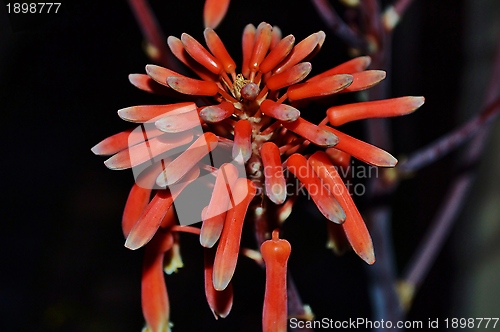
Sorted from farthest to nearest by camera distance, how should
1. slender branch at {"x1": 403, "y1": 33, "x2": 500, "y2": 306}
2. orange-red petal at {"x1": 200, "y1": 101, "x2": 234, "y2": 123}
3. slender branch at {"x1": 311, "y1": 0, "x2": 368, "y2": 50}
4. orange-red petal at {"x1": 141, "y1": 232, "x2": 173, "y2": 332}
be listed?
slender branch at {"x1": 403, "y1": 33, "x2": 500, "y2": 306} → slender branch at {"x1": 311, "y1": 0, "x2": 368, "y2": 50} → orange-red petal at {"x1": 141, "y1": 232, "x2": 173, "y2": 332} → orange-red petal at {"x1": 200, "y1": 101, "x2": 234, "y2": 123}

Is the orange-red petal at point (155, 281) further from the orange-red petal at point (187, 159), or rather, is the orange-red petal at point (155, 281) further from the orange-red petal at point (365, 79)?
the orange-red petal at point (365, 79)

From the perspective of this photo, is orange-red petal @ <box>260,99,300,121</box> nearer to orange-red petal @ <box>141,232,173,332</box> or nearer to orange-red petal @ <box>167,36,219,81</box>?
orange-red petal @ <box>167,36,219,81</box>

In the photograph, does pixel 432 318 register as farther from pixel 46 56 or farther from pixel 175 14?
pixel 46 56

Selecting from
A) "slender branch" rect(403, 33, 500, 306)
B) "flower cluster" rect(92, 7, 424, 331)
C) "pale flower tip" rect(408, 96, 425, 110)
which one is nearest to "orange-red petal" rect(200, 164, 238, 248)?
"flower cluster" rect(92, 7, 424, 331)

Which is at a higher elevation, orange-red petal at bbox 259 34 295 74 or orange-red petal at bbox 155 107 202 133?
orange-red petal at bbox 259 34 295 74

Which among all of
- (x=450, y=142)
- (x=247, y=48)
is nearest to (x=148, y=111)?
(x=247, y=48)

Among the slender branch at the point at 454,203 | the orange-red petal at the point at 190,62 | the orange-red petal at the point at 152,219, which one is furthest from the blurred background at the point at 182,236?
the orange-red petal at the point at 152,219
